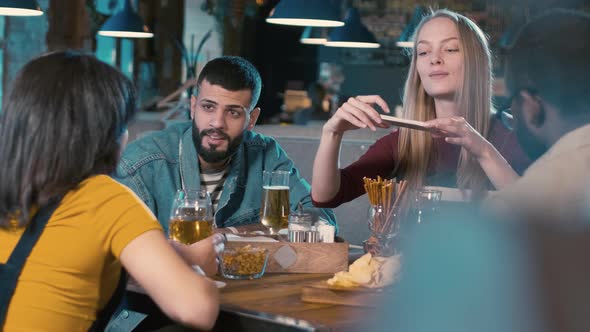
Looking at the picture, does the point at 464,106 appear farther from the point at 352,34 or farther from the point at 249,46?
the point at 249,46

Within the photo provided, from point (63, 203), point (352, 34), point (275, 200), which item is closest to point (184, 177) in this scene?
point (275, 200)

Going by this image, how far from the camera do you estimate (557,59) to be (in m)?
1.05

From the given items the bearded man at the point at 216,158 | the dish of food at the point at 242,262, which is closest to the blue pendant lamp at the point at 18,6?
the bearded man at the point at 216,158

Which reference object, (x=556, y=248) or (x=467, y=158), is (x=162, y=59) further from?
(x=556, y=248)

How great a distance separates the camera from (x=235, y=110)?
297cm

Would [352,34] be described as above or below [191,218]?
above

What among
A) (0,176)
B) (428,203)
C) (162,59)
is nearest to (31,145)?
(0,176)

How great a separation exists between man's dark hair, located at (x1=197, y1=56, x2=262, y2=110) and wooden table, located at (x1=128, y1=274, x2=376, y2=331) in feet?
3.39

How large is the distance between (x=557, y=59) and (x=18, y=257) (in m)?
1.08

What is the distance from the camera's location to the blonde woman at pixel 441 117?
103 inches

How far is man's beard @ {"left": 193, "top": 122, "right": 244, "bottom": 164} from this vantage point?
2.90 m

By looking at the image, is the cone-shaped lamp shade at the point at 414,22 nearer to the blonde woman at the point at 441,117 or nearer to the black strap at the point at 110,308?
the blonde woman at the point at 441,117

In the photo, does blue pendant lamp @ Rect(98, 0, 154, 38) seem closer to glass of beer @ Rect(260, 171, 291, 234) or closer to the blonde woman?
the blonde woman

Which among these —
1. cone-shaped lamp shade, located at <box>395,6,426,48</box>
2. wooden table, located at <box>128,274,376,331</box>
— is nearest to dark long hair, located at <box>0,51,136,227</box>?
wooden table, located at <box>128,274,376,331</box>
